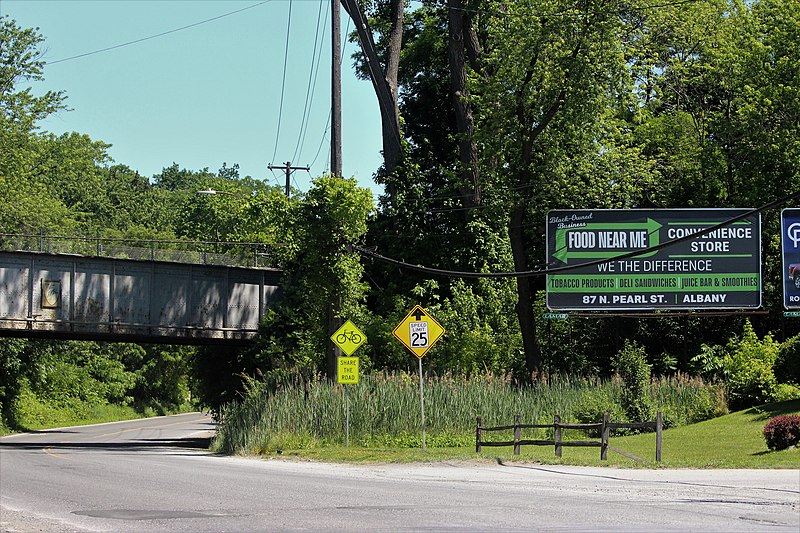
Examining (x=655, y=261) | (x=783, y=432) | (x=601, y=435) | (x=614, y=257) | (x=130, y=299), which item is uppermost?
(x=655, y=261)

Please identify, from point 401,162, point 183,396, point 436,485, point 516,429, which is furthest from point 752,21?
point 183,396

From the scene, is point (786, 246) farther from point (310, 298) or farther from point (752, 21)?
point (752, 21)

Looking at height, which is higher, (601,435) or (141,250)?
(141,250)

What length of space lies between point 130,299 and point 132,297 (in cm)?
12

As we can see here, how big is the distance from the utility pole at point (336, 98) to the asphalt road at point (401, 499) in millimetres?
13752

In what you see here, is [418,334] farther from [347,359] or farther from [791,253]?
[791,253]

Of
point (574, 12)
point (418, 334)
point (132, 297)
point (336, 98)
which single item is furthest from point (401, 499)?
point (132, 297)

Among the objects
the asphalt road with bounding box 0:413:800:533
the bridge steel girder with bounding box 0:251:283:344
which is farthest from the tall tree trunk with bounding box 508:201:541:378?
the asphalt road with bounding box 0:413:800:533

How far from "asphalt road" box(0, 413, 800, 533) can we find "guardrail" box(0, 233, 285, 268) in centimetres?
2018

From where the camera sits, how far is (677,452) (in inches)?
1054

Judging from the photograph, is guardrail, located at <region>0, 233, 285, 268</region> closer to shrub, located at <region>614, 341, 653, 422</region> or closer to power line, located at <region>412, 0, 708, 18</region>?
power line, located at <region>412, 0, 708, 18</region>

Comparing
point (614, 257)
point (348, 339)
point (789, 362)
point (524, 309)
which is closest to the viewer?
point (614, 257)

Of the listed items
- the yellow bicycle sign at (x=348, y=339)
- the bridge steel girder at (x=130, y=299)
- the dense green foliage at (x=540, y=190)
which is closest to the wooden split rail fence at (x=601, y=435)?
the yellow bicycle sign at (x=348, y=339)

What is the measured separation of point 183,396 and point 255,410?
77406 mm
